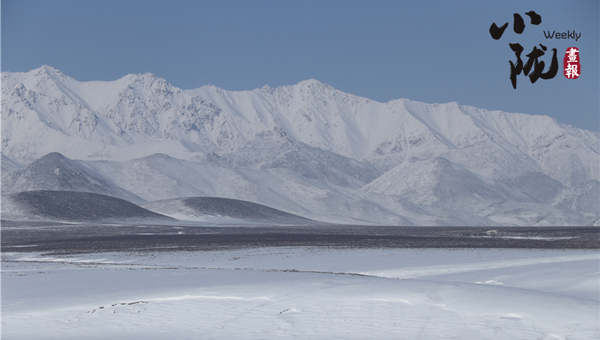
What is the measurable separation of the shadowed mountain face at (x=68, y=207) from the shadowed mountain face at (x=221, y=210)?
8.47 meters

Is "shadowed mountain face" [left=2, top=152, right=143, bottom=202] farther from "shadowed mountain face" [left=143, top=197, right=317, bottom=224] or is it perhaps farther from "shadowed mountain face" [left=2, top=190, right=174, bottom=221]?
"shadowed mountain face" [left=2, top=190, right=174, bottom=221]

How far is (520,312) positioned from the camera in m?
18.2

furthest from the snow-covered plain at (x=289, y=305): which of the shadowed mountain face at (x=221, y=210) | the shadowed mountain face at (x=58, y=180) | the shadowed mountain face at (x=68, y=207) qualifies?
the shadowed mountain face at (x=58, y=180)

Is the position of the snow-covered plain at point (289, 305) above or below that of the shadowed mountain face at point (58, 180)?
below

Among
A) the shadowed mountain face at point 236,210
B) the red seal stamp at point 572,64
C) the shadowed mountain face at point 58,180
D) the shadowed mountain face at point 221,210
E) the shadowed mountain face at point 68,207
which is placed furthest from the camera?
the shadowed mountain face at point 58,180

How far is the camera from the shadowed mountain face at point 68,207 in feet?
305

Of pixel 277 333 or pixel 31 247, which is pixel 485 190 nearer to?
pixel 31 247

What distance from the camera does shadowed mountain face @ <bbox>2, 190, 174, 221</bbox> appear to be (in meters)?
92.8

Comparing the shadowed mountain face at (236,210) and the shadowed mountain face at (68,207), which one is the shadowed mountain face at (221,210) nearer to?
the shadowed mountain face at (236,210)

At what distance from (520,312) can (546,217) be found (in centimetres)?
13347

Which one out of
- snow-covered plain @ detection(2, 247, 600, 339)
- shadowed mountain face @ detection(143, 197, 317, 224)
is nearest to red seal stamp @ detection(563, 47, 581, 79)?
snow-covered plain @ detection(2, 247, 600, 339)

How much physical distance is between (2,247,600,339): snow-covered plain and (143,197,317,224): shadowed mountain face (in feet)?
266

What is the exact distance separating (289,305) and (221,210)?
94.7m

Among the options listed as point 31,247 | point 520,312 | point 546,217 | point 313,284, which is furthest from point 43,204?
point 546,217
